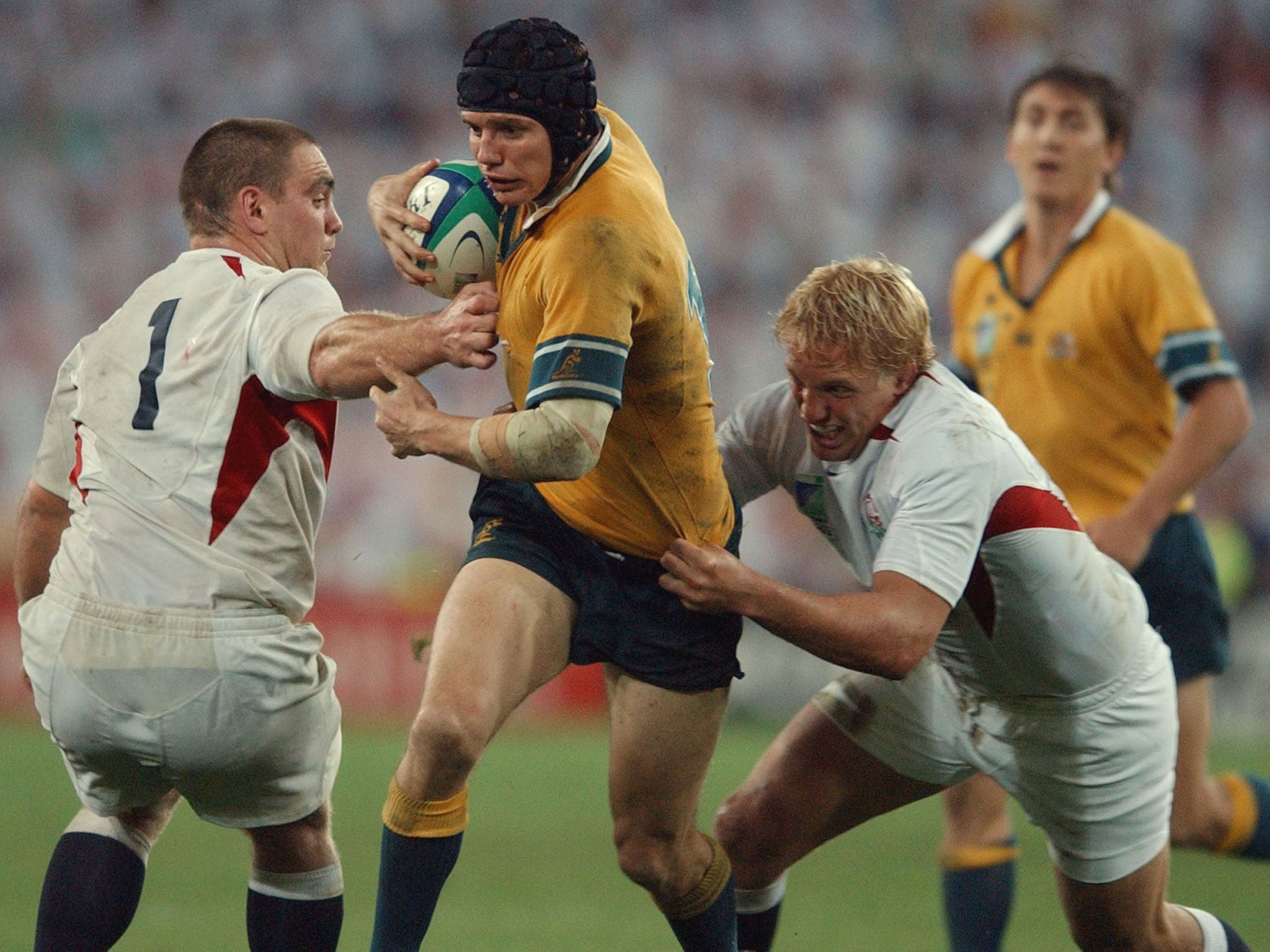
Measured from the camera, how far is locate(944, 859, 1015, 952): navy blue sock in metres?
5.15

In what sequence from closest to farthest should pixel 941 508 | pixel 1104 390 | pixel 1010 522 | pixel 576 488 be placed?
pixel 941 508, pixel 1010 522, pixel 576 488, pixel 1104 390

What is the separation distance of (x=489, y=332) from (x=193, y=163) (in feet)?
2.89

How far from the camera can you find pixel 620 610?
4094 millimetres

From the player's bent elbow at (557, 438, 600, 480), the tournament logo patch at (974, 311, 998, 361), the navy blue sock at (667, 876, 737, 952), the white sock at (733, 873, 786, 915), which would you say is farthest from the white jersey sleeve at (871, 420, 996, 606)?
the tournament logo patch at (974, 311, 998, 361)

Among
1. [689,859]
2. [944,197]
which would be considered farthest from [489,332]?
[944,197]

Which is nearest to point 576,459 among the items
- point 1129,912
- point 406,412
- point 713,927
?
point 406,412

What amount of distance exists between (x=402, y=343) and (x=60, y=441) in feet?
3.25

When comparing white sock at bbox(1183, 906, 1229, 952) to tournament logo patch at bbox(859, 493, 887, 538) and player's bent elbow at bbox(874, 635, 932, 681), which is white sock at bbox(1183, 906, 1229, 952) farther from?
tournament logo patch at bbox(859, 493, 887, 538)

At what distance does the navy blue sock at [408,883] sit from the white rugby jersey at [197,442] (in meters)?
0.67

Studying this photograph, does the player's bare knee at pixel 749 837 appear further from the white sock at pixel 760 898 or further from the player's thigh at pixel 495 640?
the player's thigh at pixel 495 640

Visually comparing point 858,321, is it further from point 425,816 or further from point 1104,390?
point 1104,390

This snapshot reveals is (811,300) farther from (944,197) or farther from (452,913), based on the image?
(944,197)

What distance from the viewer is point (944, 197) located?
13141mm

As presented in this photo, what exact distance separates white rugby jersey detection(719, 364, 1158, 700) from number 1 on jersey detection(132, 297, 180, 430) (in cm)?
155
